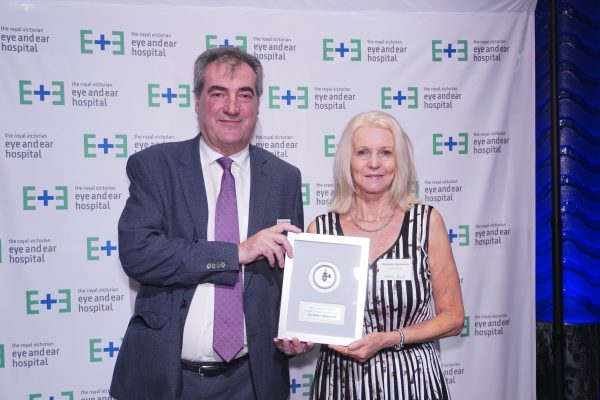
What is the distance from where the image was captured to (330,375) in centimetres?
237

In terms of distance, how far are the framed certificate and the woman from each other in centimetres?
13

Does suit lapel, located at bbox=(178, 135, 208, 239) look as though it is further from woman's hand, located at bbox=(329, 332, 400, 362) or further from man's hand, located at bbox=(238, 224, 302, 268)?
woman's hand, located at bbox=(329, 332, 400, 362)

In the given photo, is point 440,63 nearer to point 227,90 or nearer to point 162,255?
point 227,90

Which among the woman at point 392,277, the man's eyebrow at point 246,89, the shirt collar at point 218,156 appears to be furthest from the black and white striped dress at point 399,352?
the man's eyebrow at point 246,89

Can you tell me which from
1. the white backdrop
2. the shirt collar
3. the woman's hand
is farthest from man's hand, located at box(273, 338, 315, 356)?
the white backdrop

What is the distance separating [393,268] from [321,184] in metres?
1.07

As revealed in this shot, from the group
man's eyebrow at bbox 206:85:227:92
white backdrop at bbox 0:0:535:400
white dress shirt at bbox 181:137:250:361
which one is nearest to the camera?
white dress shirt at bbox 181:137:250:361

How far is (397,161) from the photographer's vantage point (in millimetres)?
2393

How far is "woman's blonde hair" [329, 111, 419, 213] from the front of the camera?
239 centimetres

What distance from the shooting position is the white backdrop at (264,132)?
297 cm

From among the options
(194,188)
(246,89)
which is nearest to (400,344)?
(194,188)

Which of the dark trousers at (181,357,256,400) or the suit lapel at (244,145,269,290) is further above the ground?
the suit lapel at (244,145,269,290)
